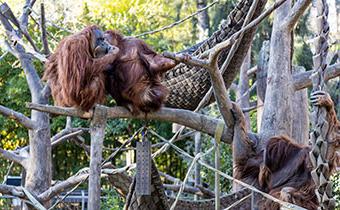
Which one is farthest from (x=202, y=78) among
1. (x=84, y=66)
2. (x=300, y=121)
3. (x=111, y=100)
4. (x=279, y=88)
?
(x=111, y=100)

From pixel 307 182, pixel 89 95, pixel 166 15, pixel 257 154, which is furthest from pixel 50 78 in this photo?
pixel 166 15

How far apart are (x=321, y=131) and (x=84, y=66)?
1.12m

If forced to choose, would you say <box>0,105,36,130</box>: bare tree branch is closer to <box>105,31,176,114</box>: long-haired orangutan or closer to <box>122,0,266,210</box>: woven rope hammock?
<box>122,0,266,210</box>: woven rope hammock

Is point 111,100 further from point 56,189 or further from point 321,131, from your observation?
point 321,131

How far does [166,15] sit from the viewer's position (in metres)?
11.2

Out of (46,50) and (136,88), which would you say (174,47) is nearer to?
(46,50)

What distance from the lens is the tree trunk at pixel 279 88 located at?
3225 millimetres

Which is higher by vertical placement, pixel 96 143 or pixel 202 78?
pixel 202 78

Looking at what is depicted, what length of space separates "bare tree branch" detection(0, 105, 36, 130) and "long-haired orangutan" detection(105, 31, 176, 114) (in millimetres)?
980

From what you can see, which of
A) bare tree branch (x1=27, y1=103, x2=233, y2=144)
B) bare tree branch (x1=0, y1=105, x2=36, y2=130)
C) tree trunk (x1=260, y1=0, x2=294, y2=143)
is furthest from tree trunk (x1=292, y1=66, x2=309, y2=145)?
bare tree branch (x1=0, y1=105, x2=36, y2=130)

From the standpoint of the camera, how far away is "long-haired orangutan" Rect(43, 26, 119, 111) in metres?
2.67

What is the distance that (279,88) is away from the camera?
3.26 meters

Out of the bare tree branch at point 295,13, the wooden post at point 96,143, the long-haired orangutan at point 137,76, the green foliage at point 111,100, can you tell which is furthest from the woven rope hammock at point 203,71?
the green foliage at point 111,100

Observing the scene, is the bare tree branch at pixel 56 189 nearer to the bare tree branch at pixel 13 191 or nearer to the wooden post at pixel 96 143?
the bare tree branch at pixel 13 191
